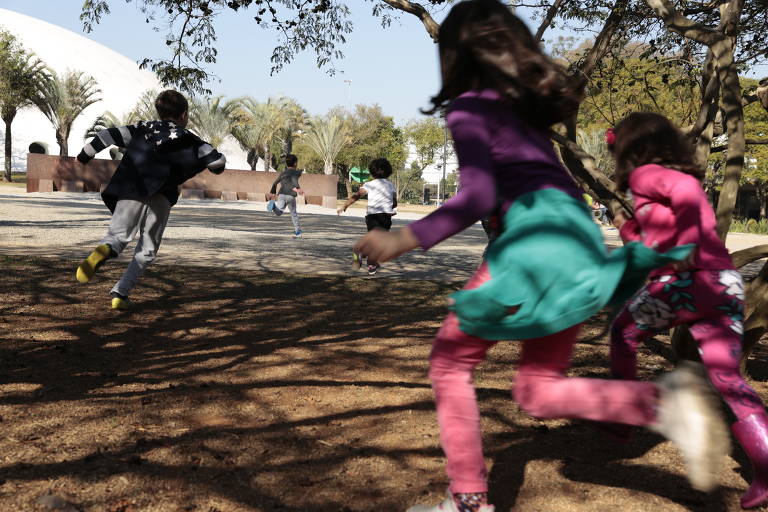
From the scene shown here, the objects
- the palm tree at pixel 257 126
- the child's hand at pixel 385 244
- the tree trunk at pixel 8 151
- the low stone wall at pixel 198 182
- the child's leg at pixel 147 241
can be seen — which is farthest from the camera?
the palm tree at pixel 257 126

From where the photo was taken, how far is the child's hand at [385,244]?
198 centimetres

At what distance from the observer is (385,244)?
199 cm

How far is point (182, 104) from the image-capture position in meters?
5.90

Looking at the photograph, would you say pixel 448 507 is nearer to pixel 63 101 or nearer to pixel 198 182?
pixel 198 182

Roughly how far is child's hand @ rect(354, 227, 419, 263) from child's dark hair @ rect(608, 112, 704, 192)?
140 centimetres

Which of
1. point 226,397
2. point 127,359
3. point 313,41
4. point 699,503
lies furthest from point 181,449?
point 313,41

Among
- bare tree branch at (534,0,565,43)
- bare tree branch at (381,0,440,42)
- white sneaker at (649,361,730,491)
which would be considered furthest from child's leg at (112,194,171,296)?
white sneaker at (649,361,730,491)

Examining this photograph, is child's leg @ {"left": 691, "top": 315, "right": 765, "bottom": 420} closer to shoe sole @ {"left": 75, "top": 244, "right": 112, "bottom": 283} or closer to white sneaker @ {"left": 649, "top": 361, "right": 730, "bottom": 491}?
white sneaker @ {"left": 649, "top": 361, "right": 730, "bottom": 491}

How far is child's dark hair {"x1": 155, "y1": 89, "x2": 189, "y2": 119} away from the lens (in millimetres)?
5746

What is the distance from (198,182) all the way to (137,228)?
113 ft

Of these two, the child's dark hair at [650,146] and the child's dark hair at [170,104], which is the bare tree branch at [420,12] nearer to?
the child's dark hair at [170,104]

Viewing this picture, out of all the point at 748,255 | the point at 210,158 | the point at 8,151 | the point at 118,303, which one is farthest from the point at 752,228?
the point at 8,151

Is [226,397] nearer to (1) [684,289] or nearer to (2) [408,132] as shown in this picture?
(1) [684,289]

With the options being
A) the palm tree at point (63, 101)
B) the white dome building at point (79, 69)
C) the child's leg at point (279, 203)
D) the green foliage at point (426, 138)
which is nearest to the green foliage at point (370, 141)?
the green foliage at point (426, 138)
